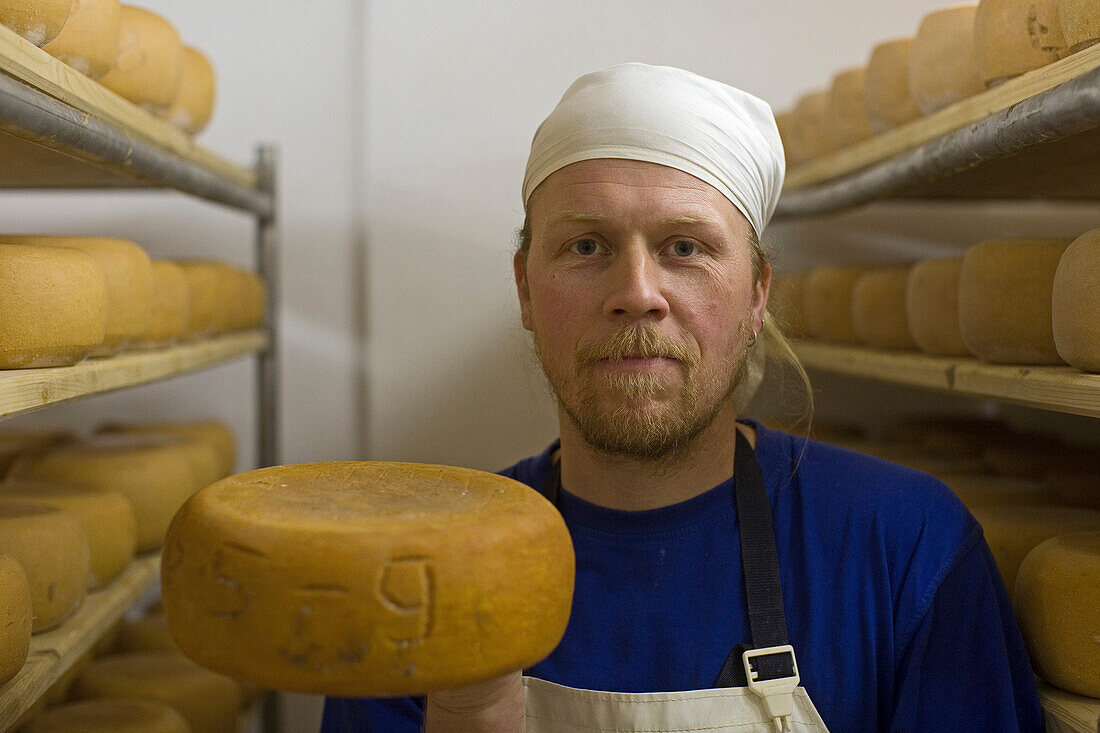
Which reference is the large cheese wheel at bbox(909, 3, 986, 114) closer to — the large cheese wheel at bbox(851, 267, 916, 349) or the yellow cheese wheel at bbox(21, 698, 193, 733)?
the large cheese wheel at bbox(851, 267, 916, 349)

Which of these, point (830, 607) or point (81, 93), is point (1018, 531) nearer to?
point (830, 607)

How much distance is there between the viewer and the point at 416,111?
240cm

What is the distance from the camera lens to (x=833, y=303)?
2.09 meters

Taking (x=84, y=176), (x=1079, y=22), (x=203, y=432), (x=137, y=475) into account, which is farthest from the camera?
(x=203, y=432)

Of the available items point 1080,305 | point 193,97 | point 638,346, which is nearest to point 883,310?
point 1080,305

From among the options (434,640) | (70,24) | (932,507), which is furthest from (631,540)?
(70,24)

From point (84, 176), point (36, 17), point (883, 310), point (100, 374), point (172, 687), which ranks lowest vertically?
point (172, 687)

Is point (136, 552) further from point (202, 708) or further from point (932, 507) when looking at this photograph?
point (932, 507)

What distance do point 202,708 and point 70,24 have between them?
1.25m

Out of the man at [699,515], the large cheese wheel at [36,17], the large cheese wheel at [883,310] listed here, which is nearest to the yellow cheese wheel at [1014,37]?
the man at [699,515]

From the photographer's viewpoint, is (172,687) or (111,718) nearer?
(111,718)

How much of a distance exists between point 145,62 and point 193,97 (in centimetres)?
35

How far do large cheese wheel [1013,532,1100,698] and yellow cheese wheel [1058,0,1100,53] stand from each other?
2.02 feet

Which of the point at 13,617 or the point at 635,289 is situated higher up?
the point at 635,289
